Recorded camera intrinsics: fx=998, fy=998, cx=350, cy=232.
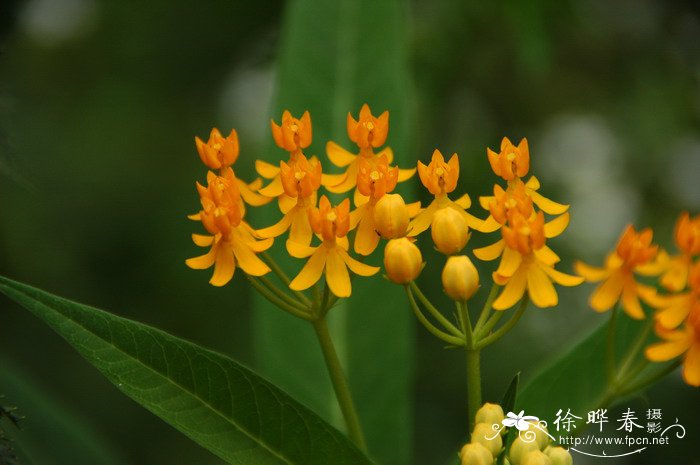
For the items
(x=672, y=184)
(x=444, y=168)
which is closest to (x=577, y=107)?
(x=672, y=184)

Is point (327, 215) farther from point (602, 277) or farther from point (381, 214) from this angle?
point (602, 277)

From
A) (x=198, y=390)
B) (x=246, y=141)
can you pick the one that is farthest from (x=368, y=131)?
(x=246, y=141)

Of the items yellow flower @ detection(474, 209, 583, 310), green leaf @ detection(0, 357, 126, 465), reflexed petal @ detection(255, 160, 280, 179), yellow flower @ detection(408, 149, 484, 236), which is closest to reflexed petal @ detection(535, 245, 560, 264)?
yellow flower @ detection(474, 209, 583, 310)

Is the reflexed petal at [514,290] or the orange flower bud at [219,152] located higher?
the orange flower bud at [219,152]

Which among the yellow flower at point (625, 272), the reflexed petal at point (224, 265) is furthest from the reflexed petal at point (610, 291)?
the reflexed petal at point (224, 265)

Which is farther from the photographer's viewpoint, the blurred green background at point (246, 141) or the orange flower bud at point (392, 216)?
the blurred green background at point (246, 141)

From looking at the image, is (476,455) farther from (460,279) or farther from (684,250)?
(684,250)

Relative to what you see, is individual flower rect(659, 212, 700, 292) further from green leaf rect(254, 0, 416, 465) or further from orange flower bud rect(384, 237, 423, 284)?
green leaf rect(254, 0, 416, 465)

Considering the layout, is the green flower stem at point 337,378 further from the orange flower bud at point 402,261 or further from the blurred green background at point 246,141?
the blurred green background at point 246,141
